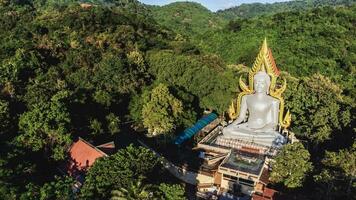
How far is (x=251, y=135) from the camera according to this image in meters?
28.0

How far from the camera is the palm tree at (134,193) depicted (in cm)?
1720

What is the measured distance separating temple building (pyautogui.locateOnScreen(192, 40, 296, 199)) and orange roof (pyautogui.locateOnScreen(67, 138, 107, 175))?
593 cm

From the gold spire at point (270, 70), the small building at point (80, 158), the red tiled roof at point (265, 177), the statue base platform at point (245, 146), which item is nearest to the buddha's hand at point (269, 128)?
the gold spire at point (270, 70)

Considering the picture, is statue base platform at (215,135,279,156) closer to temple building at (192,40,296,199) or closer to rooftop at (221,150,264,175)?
temple building at (192,40,296,199)

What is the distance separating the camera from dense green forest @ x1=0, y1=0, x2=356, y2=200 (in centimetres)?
1991

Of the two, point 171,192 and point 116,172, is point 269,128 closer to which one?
point 171,192

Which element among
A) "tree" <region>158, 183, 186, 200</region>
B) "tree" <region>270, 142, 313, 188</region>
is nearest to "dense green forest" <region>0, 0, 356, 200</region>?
"tree" <region>158, 183, 186, 200</region>

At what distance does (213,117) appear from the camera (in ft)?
110

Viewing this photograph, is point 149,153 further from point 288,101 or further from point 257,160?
point 288,101

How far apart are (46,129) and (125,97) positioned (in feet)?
34.1

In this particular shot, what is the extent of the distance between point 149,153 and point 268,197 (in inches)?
239

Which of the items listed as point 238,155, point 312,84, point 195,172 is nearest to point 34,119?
point 195,172

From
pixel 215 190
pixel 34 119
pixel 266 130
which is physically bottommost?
pixel 215 190

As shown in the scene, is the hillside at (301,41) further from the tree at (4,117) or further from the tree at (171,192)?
the tree at (4,117)
